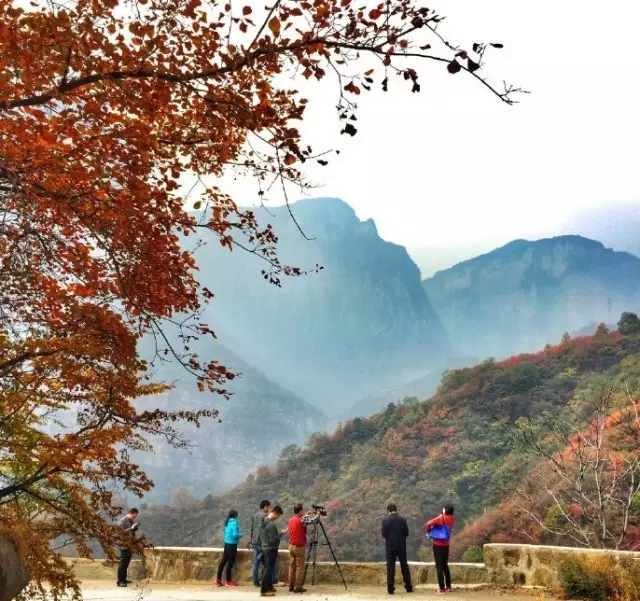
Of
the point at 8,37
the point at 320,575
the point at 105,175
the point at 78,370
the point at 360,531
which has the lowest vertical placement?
the point at 360,531

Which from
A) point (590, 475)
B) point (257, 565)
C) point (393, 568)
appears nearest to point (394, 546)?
point (393, 568)

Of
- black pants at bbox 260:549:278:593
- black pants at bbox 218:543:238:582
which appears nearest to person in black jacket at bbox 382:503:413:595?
black pants at bbox 260:549:278:593

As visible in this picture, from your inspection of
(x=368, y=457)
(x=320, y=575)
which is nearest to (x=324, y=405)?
(x=368, y=457)

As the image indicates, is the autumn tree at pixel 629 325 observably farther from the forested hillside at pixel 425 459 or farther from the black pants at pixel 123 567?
the black pants at pixel 123 567

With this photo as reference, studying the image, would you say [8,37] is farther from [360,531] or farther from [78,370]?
[360,531]

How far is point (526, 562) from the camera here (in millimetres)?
9727

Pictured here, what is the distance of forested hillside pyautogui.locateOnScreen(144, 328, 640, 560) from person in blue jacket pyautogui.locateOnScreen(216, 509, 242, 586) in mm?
18507

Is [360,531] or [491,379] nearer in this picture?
[360,531]

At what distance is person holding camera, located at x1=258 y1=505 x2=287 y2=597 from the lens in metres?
9.51

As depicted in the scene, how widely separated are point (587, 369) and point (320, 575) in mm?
31935

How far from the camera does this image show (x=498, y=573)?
1012 cm

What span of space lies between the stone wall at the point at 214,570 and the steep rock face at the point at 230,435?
3848 inches

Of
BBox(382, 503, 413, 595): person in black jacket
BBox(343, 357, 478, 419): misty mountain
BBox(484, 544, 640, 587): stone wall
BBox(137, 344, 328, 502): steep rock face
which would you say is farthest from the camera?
BBox(343, 357, 478, 419): misty mountain

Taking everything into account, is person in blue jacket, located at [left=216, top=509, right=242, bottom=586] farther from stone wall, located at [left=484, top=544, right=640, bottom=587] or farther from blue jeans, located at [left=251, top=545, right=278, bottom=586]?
stone wall, located at [left=484, top=544, right=640, bottom=587]
